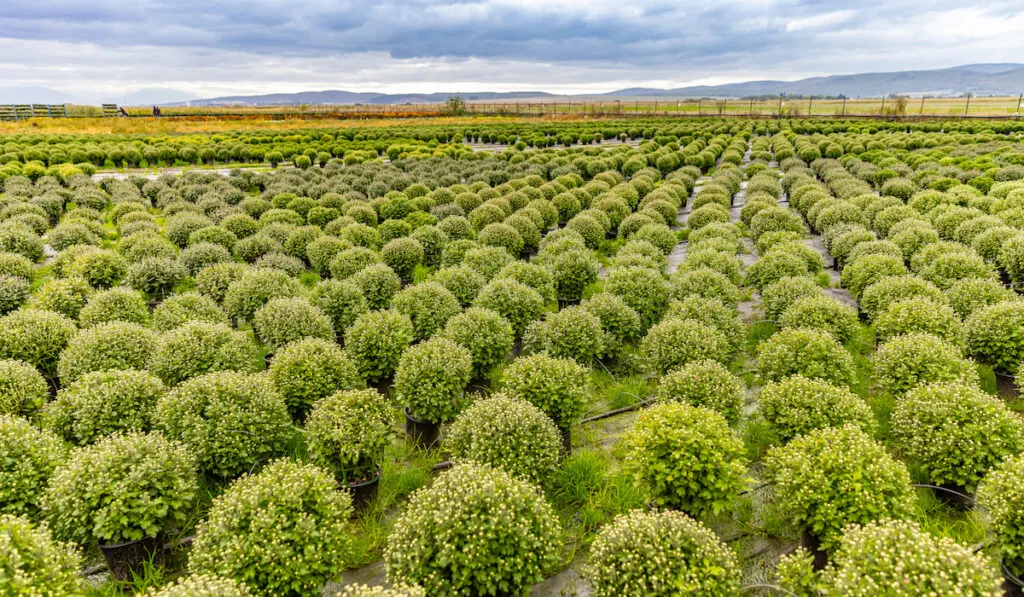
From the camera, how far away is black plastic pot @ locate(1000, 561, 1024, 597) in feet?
16.5

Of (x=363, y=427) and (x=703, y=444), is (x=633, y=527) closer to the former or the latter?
(x=703, y=444)

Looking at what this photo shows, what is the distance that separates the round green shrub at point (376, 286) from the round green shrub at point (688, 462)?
7.28m

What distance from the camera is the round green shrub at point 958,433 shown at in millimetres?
5949

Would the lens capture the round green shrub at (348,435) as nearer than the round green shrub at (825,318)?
Yes

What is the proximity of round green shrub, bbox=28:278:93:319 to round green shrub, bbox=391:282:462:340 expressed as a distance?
6.79 m

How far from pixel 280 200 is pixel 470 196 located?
758 centimetres

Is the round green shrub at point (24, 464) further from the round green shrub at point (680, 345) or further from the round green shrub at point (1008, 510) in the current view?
the round green shrub at point (1008, 510)

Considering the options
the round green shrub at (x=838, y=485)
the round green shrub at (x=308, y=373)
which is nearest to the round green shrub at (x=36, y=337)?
the round green shrub at (x=308, y=373)

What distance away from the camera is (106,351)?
8492 millimetres

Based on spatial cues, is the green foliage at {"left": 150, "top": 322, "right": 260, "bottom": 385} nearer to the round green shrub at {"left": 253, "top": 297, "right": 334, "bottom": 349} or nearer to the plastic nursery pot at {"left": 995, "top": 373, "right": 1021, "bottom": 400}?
the round green shrub at {"left": 253, "top": 297, "right": 334, "bottom": 349}

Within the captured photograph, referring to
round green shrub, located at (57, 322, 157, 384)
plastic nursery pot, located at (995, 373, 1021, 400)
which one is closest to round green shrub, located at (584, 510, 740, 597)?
plastic nursery pot, located at (995, 373, 1021, 400)

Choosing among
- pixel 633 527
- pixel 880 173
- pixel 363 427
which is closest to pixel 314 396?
pixel 363 427

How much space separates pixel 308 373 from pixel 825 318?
8.62m

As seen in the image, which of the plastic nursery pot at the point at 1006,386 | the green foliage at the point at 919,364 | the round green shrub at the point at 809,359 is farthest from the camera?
the plastic nursery pot at the point at 1006,386
